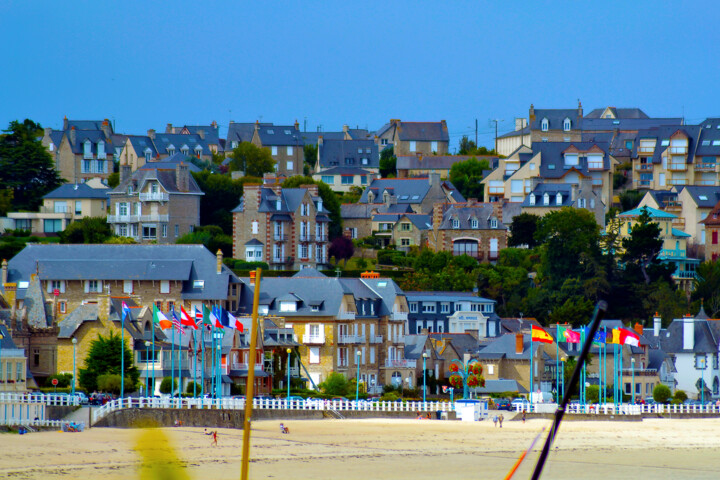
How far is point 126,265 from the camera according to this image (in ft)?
235

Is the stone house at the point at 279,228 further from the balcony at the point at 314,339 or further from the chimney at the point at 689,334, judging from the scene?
the chimney at the point at 689,334

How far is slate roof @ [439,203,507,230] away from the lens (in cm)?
9588

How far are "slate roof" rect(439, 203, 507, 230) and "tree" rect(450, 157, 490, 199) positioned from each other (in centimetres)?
1703

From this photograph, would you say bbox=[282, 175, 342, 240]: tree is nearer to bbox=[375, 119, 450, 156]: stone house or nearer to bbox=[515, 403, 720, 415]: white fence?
bbox=[375, 119, 450, 156]: stone house

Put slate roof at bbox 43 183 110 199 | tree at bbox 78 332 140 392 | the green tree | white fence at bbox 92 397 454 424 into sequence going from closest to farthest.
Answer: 1. white fence at bbox 92 397 454 424
2. tree at bbox 78 332 140 392
3. the green tree
4. slate roof at bbox 43 183 110 199

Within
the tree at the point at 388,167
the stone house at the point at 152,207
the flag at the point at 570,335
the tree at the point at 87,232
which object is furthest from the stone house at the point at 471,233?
the flag at the point at 570,335

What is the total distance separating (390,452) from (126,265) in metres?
32.7

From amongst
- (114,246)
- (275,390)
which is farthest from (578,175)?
(275,390)

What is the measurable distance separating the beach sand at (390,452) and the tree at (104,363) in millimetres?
8718

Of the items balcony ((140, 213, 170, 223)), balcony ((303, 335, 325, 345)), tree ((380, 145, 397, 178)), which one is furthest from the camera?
tree ((380, 145, 397, 178))

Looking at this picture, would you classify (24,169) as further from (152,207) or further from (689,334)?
(689,334)

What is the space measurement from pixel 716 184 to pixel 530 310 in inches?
1409

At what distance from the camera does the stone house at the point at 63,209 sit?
3661 inches

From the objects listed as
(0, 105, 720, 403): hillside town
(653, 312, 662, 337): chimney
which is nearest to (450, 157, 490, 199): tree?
(0, 105, 720, 403): hillside town
